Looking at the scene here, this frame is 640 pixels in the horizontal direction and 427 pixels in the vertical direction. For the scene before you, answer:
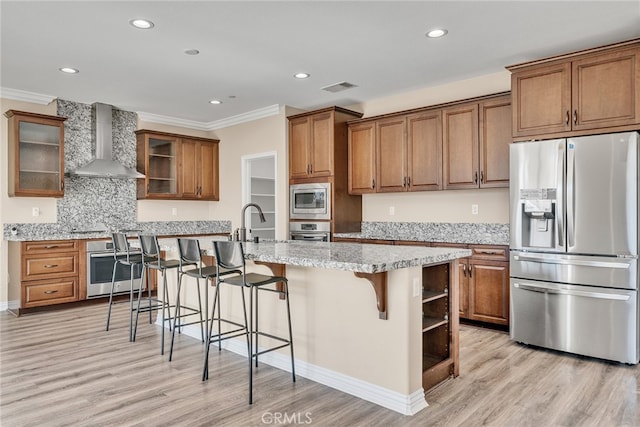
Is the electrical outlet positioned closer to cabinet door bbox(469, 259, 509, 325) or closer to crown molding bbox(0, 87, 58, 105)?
cabinet door bbox(469, 259, 509, 325)

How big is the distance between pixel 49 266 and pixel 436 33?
16.1ft

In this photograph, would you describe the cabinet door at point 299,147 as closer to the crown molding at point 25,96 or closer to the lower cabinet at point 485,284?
the lower cabinet at point 485,284

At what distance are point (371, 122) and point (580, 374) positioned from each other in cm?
347

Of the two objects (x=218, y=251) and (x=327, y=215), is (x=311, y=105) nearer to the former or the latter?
(x=327, y=215)

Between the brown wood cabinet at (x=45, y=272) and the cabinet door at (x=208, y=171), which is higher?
the cabinet door at (x=208, y=171)

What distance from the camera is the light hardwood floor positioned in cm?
244

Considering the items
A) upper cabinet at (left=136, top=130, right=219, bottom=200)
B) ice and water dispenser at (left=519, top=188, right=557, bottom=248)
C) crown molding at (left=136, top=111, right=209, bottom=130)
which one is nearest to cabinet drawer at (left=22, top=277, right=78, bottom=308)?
upper cabinet at (left=136, top=130, right=219, bottom=200)

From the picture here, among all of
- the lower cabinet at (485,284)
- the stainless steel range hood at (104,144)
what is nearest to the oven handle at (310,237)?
the lower cabinet at (485,284)

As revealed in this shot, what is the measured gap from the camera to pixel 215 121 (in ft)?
23.0

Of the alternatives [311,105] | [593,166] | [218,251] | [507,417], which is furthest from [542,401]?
[311,105]

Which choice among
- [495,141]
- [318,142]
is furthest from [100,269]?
[495,141]

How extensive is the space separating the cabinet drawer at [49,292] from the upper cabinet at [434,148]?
3686 mm

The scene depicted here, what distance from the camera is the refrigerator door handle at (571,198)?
351 cm

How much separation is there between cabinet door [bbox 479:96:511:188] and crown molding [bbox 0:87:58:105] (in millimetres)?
5233
